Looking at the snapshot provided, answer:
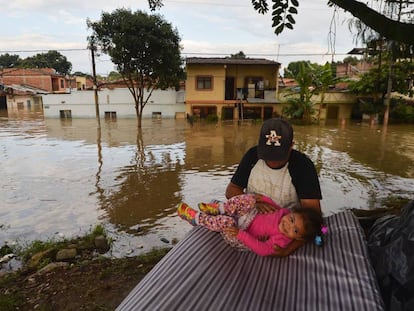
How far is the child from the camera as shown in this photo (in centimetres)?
233

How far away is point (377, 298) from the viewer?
1764 millimetres

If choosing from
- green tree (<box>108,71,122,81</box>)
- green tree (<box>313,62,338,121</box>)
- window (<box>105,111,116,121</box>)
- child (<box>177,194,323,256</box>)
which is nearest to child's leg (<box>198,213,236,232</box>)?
child (<box>177,194,323,256</box>)

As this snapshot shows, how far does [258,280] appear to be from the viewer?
2.02 m

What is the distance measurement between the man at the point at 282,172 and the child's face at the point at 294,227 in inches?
9.2

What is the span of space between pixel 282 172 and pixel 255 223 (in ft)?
1.54

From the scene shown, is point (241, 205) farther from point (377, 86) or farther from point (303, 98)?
point (377, 86)

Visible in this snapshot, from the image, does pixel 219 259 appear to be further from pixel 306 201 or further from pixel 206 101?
pixel 206 101

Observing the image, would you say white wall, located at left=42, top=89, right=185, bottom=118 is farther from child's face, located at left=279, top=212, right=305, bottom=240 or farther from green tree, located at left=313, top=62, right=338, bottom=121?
child's face, located at left=279, top=212, right=305, bottom=240

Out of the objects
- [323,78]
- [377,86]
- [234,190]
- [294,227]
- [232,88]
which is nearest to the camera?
[294,227]

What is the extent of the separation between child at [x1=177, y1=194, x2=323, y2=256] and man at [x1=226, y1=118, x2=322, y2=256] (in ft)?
0.35

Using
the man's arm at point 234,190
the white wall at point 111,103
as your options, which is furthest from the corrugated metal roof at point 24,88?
the man's arm at point 234,190

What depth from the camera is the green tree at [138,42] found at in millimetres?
19484

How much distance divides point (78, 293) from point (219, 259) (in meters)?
1.93

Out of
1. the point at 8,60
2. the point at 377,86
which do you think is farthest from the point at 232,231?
the point at 8,60
